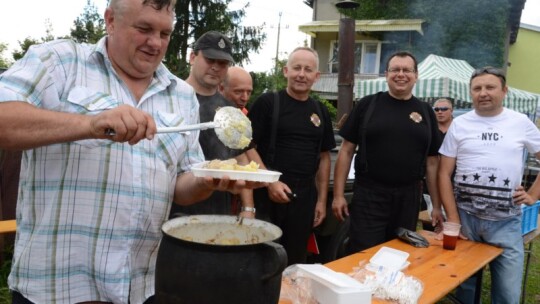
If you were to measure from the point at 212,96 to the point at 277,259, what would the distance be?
82.8 inches

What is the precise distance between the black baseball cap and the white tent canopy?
7234mm

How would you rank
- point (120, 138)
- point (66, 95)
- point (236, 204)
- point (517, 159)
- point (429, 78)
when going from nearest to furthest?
point (120, 138) → point (66, 95) → point (517, 159) → point (236, 204) → point (429, 78)

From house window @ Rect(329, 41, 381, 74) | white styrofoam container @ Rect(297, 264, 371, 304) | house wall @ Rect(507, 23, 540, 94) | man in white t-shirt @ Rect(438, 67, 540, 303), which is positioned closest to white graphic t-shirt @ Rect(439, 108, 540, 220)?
man in white t-shirt @ Rect(438, 67, 540, 303)

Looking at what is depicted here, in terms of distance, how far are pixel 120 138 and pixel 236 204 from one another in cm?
229

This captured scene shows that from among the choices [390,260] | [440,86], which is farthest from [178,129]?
[440,86]

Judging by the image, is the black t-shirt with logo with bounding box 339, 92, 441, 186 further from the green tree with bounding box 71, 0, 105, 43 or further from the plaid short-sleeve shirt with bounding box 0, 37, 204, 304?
the green tree with bounding box 71, 0, 105, 43

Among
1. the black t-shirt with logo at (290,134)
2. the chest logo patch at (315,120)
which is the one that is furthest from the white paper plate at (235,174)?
the chest logo patch at (315,120)

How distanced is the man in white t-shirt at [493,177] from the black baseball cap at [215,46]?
73.2 inches

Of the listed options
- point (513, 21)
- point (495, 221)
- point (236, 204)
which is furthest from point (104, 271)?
point (513, 21)

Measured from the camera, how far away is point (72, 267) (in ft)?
4.77

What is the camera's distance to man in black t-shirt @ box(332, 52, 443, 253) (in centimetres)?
348

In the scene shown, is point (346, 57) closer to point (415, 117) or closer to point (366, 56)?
point (415, 117)

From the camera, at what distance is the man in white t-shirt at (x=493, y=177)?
10.5 feet

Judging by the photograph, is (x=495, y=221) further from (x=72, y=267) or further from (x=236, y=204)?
(x=72, y=267)
